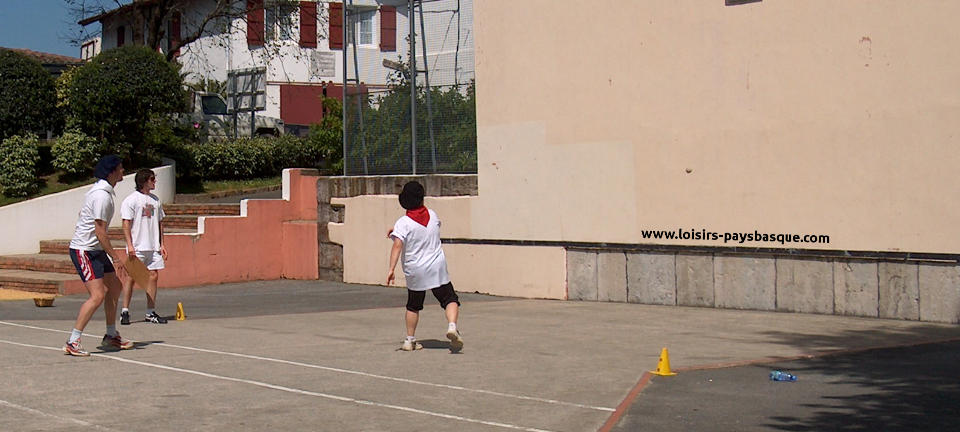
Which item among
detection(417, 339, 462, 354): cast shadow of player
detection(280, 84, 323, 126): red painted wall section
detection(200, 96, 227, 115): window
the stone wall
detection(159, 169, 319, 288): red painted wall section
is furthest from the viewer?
detection(280, 84, 323, 126): red painted wall section

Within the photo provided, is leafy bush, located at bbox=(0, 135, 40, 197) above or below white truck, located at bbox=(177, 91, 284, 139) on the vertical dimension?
below

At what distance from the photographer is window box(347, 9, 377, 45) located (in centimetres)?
1992

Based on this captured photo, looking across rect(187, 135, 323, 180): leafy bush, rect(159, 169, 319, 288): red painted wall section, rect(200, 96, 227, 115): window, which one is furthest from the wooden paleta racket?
rect(200, 96, 227, 115): window

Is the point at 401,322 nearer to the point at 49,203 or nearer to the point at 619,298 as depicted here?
the point at 619,298

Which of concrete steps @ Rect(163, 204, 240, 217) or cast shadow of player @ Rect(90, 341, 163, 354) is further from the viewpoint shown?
concrete steps @ Rect(163, 204, 240, 217)

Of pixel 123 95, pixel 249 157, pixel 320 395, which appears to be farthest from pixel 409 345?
pixel 249 157

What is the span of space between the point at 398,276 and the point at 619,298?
438cm

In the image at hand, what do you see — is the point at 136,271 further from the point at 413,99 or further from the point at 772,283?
the point at 413,99

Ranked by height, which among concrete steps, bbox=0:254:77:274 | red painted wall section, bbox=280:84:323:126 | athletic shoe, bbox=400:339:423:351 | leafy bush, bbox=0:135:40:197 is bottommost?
athletic shoe, bbox=400:339:423:351

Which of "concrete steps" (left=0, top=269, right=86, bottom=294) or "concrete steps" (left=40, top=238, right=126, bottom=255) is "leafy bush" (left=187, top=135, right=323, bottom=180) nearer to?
"concrete steps" (left=40, top=238, right=126, bottom=255)

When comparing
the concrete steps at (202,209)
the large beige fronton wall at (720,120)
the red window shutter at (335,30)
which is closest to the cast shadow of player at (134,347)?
the large beige fronton wall at (720,120)

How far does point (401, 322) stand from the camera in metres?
13.7

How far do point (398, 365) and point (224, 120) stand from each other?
23420mm

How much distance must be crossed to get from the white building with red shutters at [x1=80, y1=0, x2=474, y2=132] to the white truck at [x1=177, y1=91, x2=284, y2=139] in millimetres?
1651
